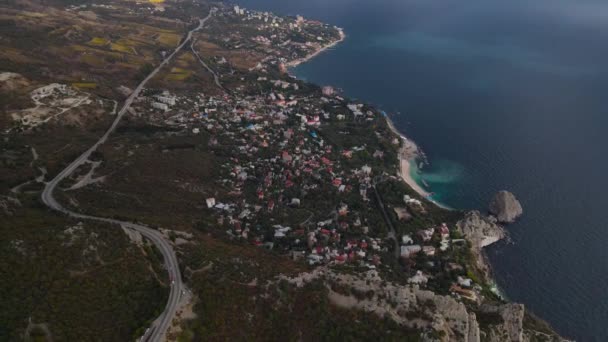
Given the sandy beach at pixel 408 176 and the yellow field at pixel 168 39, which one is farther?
the yellow field at pixel 168 39

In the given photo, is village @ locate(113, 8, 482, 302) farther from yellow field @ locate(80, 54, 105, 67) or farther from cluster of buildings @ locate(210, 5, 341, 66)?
cluster of buildings @ locate(210, 5, 341, 66)

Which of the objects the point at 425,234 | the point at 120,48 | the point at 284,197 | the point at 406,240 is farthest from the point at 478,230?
the point at 120,48

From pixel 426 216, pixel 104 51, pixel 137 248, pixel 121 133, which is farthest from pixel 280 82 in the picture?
pixel 137 248

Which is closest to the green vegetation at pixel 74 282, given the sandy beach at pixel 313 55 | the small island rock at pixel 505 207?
the small island rock at pixel 505 207

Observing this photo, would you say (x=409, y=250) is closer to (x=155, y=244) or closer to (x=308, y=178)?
(x=308, y=178)

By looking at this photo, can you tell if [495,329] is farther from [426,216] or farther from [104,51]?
[104,51]

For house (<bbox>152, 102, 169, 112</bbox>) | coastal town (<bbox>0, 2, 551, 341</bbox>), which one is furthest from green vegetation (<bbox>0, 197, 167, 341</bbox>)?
house (<bbox>152, 102, 169, 112</bbox>)

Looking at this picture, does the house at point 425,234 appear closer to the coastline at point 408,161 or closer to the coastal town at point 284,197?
the coastal town at point 284,197
